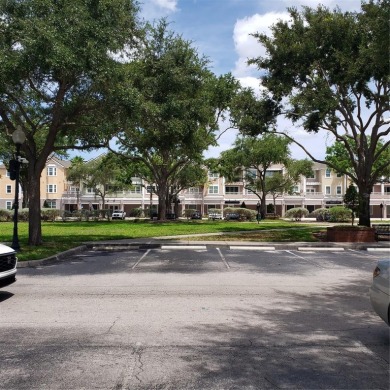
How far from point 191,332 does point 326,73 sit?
63.2ft

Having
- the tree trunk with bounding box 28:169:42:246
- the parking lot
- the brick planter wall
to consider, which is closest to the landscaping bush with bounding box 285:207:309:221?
the brick planter wall

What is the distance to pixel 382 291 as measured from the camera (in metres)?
5.59

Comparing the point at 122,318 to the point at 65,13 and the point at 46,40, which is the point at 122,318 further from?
the point at 65,13

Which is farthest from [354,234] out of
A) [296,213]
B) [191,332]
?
[296,213]

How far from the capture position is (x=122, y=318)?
22.6 feet

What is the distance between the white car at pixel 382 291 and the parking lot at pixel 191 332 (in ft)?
1.37

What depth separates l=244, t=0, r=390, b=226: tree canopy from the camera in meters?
20.5

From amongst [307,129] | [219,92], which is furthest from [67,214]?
[307,129]

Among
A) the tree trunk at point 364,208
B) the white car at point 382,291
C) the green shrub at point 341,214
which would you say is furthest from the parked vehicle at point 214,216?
the white car at point 382,291

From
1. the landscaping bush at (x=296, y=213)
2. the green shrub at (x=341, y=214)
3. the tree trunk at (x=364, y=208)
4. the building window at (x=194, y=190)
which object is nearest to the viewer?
the tree trunk at (x=364, y=208)

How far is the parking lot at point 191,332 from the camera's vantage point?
14.7 ft

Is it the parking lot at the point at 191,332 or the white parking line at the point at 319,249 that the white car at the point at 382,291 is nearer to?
the parking lot at the point at 191,332

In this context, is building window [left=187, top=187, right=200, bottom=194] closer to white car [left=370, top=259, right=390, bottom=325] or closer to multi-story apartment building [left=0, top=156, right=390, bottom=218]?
multi-story apartment building [left=0, top=156, right=390, bottom=218]

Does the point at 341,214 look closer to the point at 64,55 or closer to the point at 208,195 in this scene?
Result: the point at 208,195
